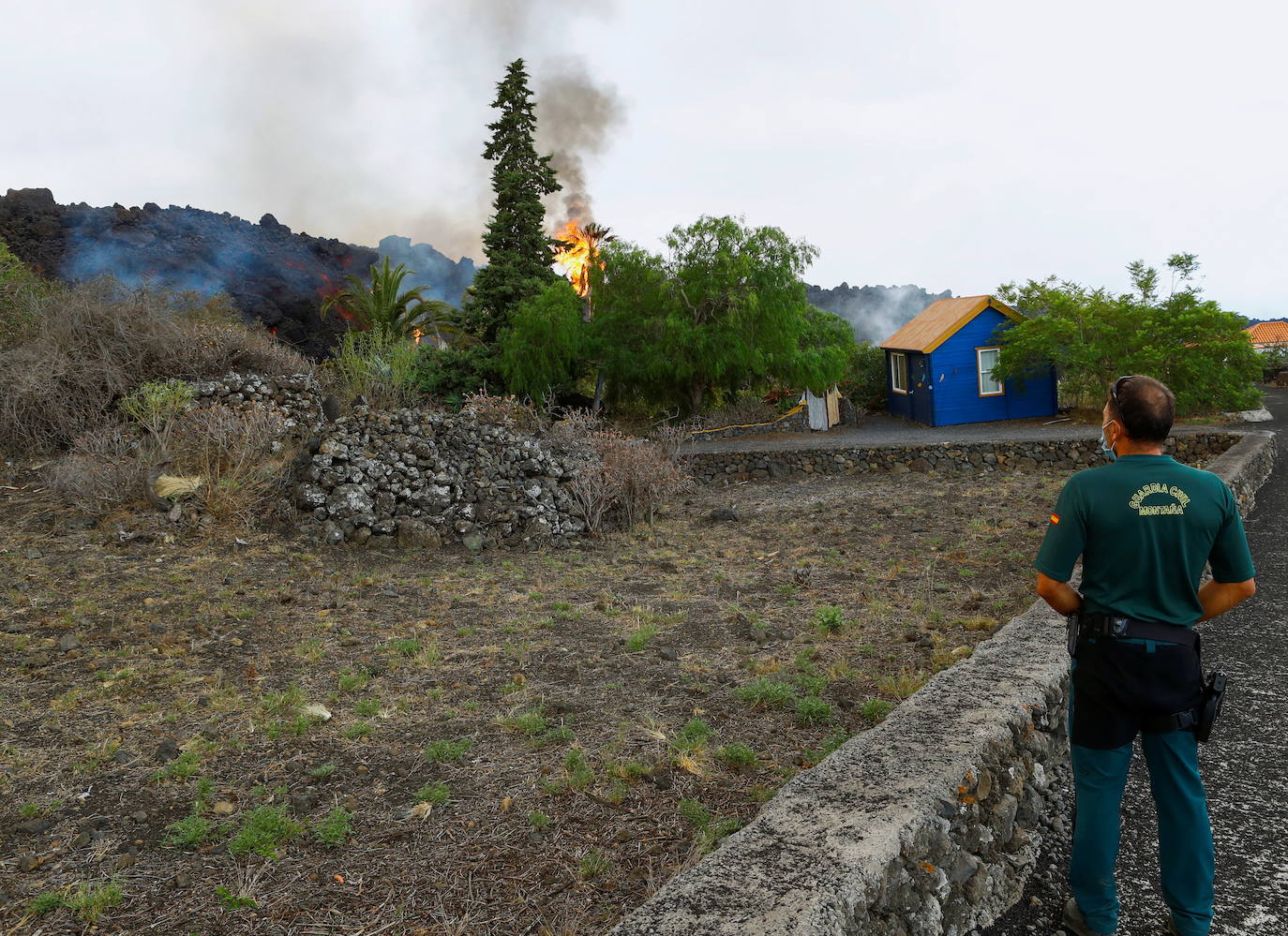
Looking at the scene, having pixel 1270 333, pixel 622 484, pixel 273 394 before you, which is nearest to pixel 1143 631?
pixel 622 484

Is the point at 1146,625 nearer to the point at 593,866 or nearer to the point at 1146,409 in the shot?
the point at 1146,409

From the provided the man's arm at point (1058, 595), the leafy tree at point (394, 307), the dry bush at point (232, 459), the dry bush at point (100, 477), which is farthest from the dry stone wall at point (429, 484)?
the leafy tree at point (394, 307)

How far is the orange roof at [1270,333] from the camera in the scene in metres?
42.8

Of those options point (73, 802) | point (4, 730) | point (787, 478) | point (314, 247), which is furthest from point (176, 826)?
point (314, 247)

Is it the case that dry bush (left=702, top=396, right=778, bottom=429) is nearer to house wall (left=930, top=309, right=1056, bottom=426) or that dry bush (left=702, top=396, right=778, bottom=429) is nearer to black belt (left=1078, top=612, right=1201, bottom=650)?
house wall (left=930, top=309, right=1056, bottom=426)

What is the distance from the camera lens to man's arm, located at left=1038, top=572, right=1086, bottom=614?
271cm

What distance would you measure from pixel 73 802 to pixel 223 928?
1.44m

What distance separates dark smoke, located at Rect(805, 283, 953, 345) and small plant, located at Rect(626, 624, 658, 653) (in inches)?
2114

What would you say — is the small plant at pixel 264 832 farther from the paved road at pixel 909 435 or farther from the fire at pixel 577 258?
the fire at pixel 577 258

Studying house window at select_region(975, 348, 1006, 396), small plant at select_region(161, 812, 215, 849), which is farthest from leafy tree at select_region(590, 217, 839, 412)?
small plant at select_region(161, 812, 215, 849)

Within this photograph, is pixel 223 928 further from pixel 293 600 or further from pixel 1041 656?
pixel 293 600

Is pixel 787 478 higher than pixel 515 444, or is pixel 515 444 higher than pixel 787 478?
pixel 515 444

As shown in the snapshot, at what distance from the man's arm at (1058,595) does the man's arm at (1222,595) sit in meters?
0.38

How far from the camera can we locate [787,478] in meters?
15.9
